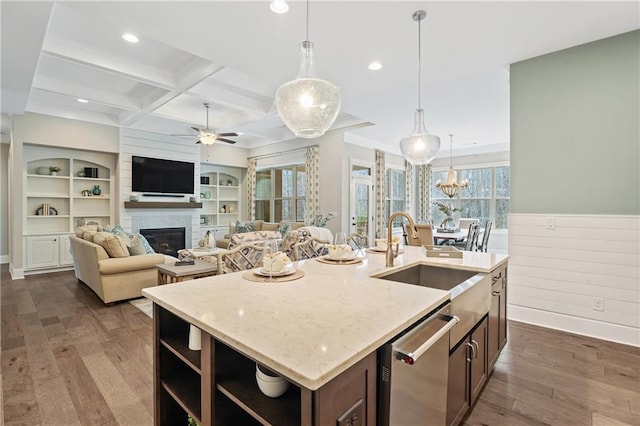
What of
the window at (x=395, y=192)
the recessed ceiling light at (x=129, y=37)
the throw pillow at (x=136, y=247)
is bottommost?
the throw pillow at (x=136, y=247)

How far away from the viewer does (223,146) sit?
8664 mm

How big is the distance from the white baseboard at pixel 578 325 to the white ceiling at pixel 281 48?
275 cm

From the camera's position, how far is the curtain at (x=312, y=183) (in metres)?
7.13

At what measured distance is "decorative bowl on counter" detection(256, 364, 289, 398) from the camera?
1047 mm

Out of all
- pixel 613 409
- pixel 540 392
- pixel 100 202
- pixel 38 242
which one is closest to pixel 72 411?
pixel 540 392

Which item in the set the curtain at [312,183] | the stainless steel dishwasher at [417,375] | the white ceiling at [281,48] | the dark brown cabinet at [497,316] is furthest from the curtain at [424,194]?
the stainless steel dishwasher at [417,375]

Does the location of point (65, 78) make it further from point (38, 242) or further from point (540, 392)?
point (540, 392)

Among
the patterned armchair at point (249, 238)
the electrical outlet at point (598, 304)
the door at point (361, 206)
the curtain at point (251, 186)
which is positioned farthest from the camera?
the curtain at point (251, 186)

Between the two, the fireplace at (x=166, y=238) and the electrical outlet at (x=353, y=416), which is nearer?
the electrical outlet at (x=353, y=416)

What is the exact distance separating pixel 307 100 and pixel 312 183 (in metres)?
5.29

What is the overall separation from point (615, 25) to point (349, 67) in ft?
8.02

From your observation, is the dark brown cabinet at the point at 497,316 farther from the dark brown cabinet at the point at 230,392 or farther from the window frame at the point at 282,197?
the window frame at the point at 282,197

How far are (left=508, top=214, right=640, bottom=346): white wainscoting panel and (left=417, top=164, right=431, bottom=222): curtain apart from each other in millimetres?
6274

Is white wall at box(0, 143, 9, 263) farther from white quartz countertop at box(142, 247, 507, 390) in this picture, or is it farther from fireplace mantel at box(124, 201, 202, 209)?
white quartz countertop at box(142, 247, 507, 390)
